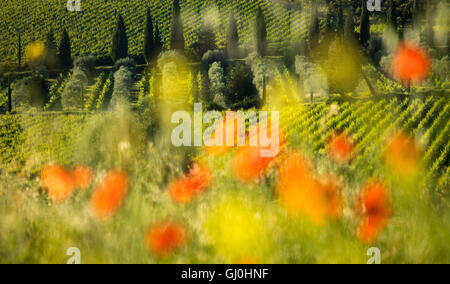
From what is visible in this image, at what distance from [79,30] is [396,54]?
5233cm

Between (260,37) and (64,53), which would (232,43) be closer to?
(260,37)

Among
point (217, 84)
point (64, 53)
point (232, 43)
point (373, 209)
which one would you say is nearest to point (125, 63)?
point (64, 53)

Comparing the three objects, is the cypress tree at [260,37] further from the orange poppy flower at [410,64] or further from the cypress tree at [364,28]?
the orange poppy flower at [410,64]

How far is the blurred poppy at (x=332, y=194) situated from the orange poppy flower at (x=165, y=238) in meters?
1.71

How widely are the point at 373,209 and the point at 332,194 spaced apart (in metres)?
0.54

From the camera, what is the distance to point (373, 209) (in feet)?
15.1

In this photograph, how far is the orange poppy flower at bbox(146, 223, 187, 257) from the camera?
4001mm

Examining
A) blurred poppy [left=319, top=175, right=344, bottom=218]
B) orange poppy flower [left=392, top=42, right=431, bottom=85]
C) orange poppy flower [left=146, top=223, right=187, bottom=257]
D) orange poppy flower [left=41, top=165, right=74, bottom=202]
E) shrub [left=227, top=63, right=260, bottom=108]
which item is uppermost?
orange poppy flower [left=392, top=42, right=431, bottom=85]

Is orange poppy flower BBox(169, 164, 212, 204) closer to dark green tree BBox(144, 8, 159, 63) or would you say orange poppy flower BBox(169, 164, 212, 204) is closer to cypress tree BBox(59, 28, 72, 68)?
dark green tree BBox(144, 8, 159, 63)

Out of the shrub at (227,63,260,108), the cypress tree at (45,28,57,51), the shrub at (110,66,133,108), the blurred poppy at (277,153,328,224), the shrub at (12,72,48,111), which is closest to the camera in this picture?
the blurred poppy at (277,153,328,224)

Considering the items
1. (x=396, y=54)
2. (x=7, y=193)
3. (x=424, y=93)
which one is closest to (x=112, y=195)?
(x=7, y=193)

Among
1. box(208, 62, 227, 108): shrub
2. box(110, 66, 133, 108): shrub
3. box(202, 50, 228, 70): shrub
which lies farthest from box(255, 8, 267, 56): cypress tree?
box(110, 66, 133, 108): shrub

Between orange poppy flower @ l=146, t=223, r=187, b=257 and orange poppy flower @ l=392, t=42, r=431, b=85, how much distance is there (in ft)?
145
